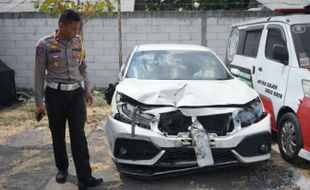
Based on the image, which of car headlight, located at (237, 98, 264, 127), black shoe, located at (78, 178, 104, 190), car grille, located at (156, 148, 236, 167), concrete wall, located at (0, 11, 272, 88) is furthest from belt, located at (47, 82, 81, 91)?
concrete wall, located at (0, 11, 272, 88)

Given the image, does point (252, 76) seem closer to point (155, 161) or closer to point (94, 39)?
point (155, 161)

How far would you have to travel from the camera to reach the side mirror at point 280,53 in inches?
203

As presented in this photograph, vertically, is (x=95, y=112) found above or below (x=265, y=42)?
below

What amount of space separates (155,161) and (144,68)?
1.64 metres

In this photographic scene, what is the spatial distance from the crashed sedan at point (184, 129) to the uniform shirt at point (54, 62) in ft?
2.36

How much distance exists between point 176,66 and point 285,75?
145 centimetres

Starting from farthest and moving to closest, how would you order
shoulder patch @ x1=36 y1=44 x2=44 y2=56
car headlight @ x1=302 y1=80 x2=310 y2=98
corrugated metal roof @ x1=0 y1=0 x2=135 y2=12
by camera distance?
corrugated metal roof @ x1=0 y1=0 x2=135 y2=12 → car headlight @ x1=302 y1=80 x2=310 y2=98 → shoulder patch @ x1=36 y1=44 x2=44 y2=56

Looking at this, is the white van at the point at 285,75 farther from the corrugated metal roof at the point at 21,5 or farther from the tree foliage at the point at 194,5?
the tree foliage at the point at 194,5

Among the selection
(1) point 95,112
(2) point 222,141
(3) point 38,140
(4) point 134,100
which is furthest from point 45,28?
(2) point 222,141

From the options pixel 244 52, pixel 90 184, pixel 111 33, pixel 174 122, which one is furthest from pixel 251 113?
pixel 111 33

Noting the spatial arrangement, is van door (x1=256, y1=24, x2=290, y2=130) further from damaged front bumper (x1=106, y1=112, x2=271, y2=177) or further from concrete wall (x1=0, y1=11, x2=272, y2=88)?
concrete wall (x1=0, y1=11, x2=272, y2=88)

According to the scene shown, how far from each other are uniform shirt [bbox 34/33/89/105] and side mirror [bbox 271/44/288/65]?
2672 millimetres

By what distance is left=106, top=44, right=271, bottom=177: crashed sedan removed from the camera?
4148 millimetres

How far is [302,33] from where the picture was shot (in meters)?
5.16
